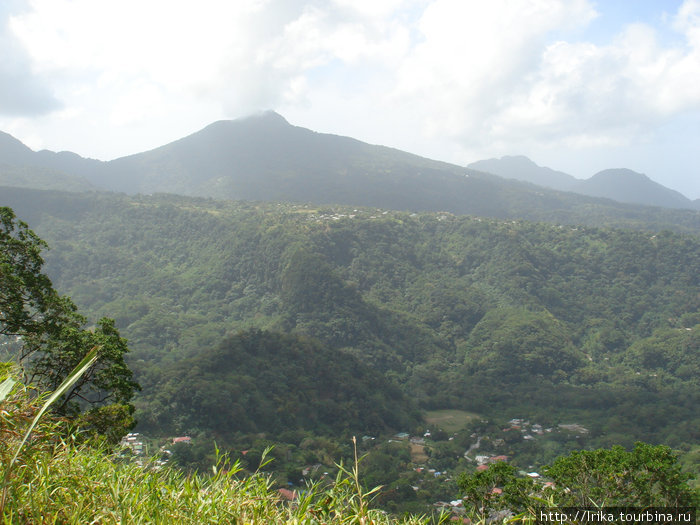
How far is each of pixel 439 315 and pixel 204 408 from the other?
39499 millimetres

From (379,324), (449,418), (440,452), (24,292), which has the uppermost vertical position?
(24,292)

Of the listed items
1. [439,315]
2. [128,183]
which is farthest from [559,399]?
[128,183]

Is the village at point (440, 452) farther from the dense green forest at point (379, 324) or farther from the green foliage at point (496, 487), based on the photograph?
the green foliage at point (496, 487)

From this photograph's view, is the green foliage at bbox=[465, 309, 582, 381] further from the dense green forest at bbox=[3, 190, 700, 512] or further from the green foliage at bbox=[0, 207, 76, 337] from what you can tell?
the green foliage at bbox=[0, 207, 76, 337]

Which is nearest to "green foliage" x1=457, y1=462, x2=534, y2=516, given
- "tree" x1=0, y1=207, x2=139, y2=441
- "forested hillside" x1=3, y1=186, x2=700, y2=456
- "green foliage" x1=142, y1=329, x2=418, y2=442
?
"tree" x1=0, y1=207, x2=139, y2=441

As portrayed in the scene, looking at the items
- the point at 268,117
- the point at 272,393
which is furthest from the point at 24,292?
the point at 268,117

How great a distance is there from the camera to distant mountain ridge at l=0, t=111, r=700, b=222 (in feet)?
415

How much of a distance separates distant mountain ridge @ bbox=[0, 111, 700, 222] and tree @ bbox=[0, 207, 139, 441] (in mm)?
110040

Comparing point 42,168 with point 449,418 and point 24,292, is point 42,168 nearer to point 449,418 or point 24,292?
point 449,418

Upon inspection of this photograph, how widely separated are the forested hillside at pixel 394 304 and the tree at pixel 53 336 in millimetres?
17343

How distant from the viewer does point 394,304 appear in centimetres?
6462

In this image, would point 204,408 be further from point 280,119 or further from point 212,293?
point 280,119

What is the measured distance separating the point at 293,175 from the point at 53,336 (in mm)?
136173

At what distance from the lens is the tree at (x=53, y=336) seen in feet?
31.9
